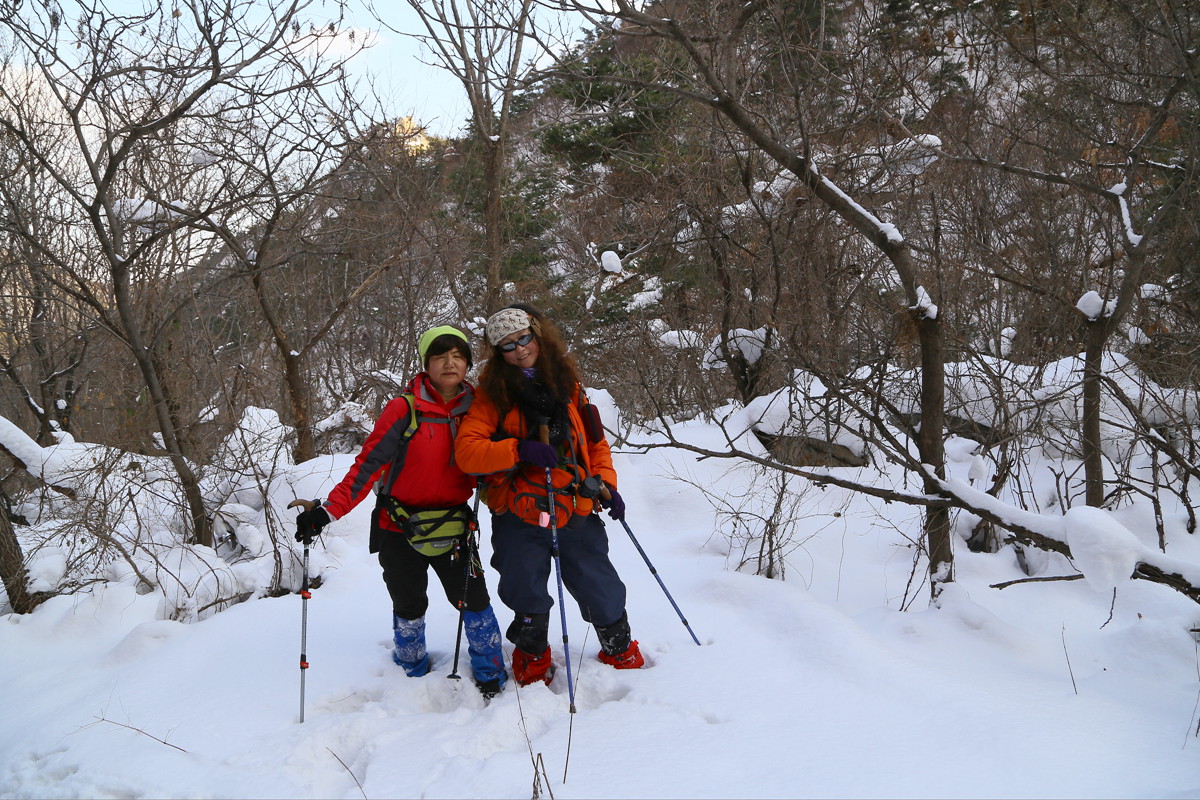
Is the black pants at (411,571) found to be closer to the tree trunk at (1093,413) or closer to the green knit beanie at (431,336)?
the green knit beanie at (431,336)

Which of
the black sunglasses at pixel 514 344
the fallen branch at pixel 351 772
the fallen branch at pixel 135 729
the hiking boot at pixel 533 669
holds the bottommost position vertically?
the fallen branch at pixel 351 772

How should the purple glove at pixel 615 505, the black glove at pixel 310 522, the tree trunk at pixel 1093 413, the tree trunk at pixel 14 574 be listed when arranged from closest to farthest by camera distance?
the black glove at pixel 310 522, the purple glove at pixel 615 505, the tree trunk at pixel 14 574, the tree trunk at pixel 1093 413

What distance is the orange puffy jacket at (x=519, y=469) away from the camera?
10.2 ft

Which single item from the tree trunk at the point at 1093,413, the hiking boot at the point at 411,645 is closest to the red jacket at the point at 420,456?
the hiking boot at the point at 411,645

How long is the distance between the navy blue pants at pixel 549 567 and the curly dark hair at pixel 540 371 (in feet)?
1.77

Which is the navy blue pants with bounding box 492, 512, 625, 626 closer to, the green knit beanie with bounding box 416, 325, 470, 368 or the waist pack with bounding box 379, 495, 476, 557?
the waist pack with bounding box 379, 495, 476, 557

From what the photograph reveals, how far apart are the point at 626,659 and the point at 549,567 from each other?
53 centimetres

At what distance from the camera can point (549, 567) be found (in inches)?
132

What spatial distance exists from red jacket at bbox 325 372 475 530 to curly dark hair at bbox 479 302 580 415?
18 cm

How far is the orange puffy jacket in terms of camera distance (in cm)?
312

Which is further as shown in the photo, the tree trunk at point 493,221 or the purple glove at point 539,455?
the tree trunk at point 493,221

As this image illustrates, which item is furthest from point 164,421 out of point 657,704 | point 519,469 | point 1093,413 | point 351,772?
point 1093,413

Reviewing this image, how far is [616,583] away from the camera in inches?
133

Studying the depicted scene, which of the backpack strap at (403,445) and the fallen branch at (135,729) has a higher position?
the backpack strap at (403,445)
